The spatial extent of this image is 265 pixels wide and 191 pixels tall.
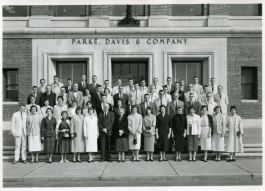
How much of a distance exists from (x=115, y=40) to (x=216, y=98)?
546 cm

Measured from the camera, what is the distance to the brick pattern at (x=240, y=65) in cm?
1579

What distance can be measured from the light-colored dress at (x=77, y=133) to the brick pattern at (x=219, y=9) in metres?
7.82

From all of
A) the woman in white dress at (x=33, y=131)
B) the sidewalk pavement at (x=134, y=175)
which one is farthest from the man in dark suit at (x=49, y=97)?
the sidewalk pavement at (x=134, y=175)

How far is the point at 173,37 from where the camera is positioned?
51.4ft

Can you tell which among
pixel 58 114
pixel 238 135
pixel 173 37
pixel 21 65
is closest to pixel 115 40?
pixel 173 37

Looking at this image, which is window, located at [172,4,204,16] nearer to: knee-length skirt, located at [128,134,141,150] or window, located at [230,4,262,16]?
window, located at [230,4,262,16]

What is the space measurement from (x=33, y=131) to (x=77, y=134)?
121 centimetres

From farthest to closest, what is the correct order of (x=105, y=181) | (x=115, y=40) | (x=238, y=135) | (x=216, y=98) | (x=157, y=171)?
(x=115, y=40) → (x=216, y=98) → (x=238, y=135) → (x=157, y=171) → (x=105, y=181)

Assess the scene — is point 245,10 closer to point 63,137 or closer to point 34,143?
point 63,137

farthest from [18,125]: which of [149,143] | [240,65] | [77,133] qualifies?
[240,65]

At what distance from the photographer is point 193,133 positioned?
10789 mm

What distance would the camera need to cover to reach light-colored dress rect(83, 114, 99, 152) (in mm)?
10828

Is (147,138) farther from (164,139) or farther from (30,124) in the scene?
(30,124)

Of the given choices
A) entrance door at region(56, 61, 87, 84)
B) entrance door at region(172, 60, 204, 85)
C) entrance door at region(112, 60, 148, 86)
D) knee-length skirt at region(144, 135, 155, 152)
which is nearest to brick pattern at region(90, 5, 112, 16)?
entrance door at region(112, 60, 148, 86)
